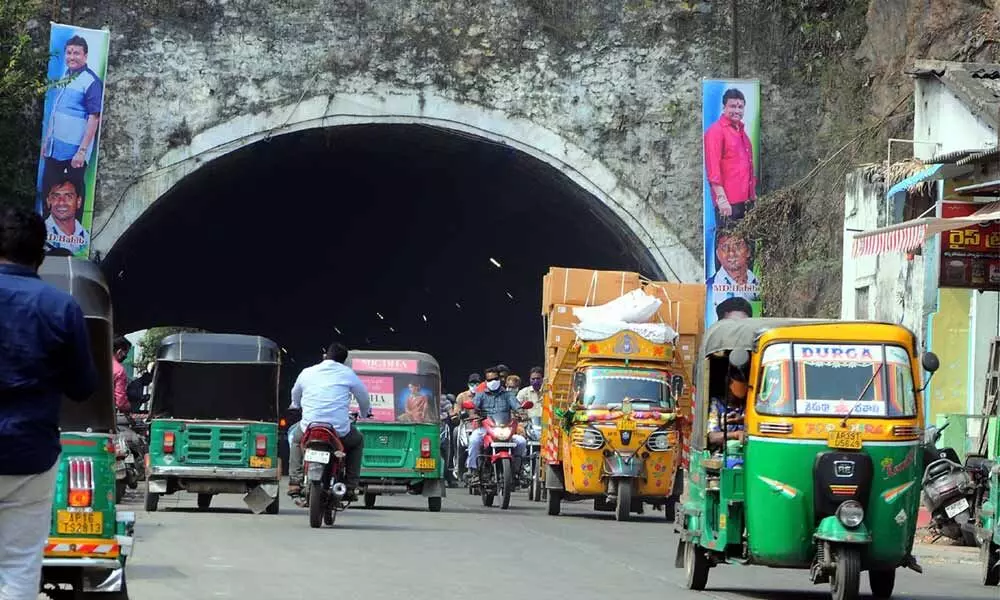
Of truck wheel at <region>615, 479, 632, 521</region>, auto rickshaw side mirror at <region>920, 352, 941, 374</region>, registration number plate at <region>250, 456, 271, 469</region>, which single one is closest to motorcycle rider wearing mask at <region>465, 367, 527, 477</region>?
truck wheel at <region>615, 479, 632, 521</region>

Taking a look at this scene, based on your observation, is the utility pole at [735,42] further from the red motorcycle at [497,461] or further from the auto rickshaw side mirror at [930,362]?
the auto rickshaw side mirror at [930,362]

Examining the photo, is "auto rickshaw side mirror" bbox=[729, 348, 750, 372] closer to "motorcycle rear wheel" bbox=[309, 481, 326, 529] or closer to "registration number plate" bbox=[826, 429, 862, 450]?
"registration number plate" bbox=[826, 429, 862, 450]

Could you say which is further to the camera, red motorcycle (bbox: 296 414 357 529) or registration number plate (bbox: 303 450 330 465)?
red motorcycle (bbox: 296 414 357 529)

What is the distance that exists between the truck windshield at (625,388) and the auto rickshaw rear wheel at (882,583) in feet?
30.7

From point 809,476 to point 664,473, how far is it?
9763mm

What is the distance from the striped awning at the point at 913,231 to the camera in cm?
1780

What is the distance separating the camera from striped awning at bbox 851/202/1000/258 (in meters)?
17.8

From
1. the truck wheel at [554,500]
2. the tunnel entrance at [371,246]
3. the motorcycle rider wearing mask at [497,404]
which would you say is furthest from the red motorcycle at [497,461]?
the tunnel entrance at [371,246]

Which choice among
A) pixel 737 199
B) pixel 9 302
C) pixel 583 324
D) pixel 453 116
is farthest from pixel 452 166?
pixel 9 302

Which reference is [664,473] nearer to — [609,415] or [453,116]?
[609,415]

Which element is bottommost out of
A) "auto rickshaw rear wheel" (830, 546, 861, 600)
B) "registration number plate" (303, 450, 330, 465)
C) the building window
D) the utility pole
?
"auto rickshaw rear wheel" (830, 546, 861, 600)

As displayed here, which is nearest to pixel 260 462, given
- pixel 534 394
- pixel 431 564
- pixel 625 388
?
pixel 625 388

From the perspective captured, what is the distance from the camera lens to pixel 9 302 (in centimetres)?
670

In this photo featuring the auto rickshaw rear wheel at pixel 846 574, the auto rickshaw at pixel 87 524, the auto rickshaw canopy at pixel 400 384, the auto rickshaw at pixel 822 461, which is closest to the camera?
the auto rickshaw at pixel 87 524
